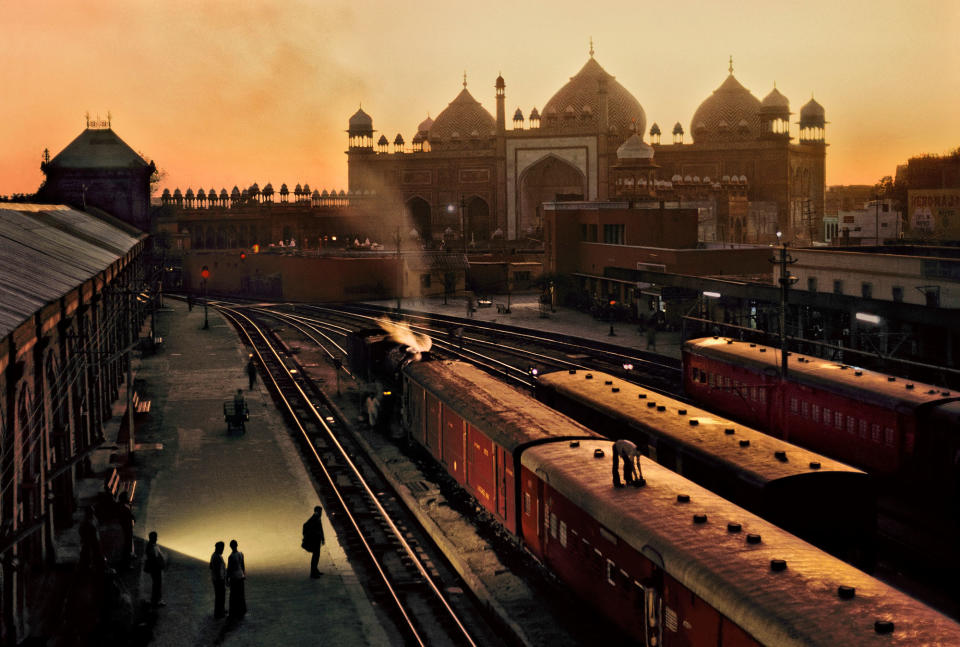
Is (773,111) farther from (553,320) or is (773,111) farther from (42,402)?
(42,402)

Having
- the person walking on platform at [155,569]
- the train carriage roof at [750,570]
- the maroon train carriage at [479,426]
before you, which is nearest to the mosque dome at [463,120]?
the maroon train carriage at [479,426]

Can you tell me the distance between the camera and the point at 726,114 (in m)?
101

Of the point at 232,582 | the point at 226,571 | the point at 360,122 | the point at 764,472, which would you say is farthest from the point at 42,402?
the point at 360,122

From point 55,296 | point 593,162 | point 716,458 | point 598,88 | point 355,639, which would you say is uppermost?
point 598,88

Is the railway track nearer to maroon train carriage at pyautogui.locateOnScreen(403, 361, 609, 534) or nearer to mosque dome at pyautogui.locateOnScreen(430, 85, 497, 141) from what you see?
maroon train carriage at pyautogui.locateOnScreen(403, 361, 609, 534)

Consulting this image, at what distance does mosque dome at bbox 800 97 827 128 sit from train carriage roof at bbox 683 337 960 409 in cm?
8621

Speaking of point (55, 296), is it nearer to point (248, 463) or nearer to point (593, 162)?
point (248, 463)

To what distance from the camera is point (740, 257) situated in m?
55.7

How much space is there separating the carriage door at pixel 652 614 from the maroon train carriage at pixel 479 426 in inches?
203

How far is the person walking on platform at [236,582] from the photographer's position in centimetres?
1575

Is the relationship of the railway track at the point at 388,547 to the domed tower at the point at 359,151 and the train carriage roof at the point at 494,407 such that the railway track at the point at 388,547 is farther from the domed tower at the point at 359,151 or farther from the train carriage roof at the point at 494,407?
the domed tower at the point at 359,151

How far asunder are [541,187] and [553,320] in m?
41.0

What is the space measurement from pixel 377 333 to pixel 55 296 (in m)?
15.5

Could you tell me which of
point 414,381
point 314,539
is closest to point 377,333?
point 414,381
